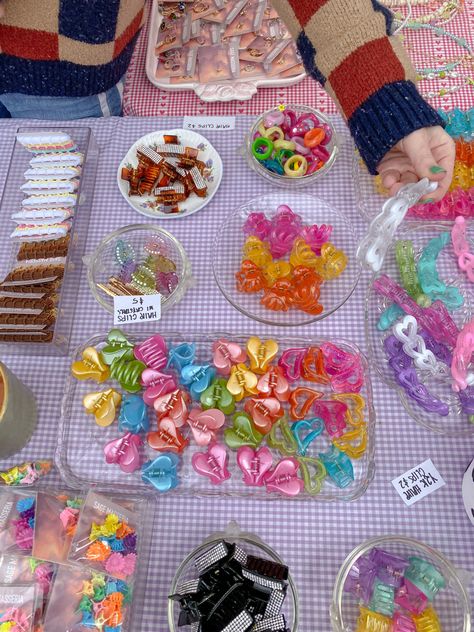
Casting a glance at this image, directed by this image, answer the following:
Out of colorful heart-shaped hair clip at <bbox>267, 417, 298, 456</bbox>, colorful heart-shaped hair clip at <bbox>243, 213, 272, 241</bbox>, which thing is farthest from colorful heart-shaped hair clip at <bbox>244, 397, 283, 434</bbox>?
colorful heart-shaped hair clip at <bbox>243, 213, 272, 241</bbox>

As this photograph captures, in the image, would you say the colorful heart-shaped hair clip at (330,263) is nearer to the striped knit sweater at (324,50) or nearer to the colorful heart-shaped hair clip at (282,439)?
the striped knit sweater at (324,50)

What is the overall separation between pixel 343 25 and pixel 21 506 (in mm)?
1281

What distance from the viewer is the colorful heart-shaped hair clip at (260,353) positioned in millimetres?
1234

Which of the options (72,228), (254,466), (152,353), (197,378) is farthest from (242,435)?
(72,228)

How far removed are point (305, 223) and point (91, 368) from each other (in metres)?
0.70

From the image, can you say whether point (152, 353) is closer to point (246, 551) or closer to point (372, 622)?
point (246, 551)

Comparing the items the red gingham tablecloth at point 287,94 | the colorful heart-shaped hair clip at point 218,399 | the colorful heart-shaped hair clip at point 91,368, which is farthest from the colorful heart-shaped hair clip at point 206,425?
the red gingham tablecloth at point 287,94

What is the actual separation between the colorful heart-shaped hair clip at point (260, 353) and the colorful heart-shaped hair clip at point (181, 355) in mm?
138

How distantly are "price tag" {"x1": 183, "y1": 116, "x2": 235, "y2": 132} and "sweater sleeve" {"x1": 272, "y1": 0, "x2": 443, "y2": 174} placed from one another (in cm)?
44

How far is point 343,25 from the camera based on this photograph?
4.09ft

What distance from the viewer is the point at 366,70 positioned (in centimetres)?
124

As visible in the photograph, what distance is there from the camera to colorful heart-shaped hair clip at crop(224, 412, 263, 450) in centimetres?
116

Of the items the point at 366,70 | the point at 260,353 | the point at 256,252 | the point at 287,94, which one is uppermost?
the point at 366,70

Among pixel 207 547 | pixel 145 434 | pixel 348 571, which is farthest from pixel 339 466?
pixel 145 434
